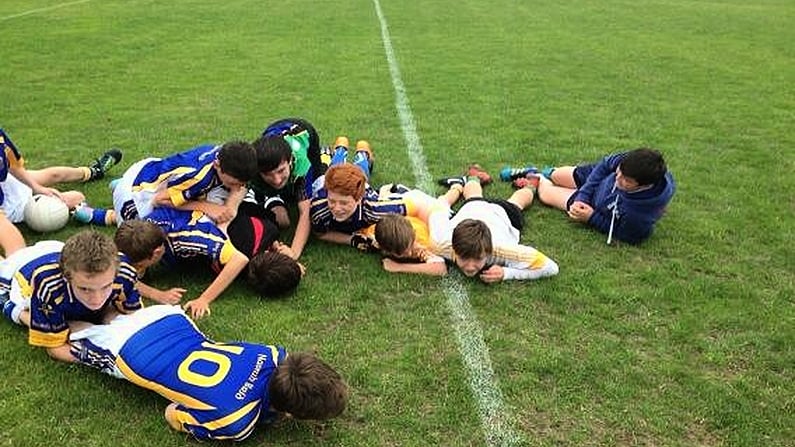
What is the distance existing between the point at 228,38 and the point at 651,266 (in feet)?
36.4

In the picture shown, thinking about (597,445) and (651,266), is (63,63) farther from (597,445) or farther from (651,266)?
(597,445)

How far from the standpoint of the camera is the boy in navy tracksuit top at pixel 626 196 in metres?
5.66

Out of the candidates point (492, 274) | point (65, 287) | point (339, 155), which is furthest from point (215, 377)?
point (339, 155)

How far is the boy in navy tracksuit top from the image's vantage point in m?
5.66

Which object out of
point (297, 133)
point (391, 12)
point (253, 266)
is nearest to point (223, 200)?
point (253, 266)

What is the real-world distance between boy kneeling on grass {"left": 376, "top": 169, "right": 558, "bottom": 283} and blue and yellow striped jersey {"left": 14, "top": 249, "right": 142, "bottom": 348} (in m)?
1.79

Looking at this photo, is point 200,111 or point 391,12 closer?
point 200,111

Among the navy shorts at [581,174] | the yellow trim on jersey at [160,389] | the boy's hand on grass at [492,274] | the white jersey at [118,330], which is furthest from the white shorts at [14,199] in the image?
the navy shorts at [581,174]

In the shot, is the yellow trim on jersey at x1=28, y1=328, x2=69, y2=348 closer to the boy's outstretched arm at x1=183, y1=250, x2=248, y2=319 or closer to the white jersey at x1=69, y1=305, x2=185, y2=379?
the white jersey at x1=69, y1=305, x2=185, y2=379

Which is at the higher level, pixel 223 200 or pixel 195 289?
pixel 223 200

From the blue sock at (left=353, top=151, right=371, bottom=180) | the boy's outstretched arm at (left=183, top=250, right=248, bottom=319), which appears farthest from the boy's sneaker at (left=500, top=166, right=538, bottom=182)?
the boy's outstretched arm at (left=183, top=250, right=248, bottom=319)

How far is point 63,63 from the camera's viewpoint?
11.7 metres

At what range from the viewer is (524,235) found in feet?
19.5

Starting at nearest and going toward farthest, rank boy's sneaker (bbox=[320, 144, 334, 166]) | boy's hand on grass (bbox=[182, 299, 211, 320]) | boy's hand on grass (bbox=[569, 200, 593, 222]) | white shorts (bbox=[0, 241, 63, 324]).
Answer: white shorts (bbox=[0, 241, 63, 324]) → boy's hand on grass (bbox=[182, 299, 211, 320]) → boy's hand on grass (bbox=[569, 200, 593, 222]) → boy's sneaker (bbox=[320, 144, 334, 166])
